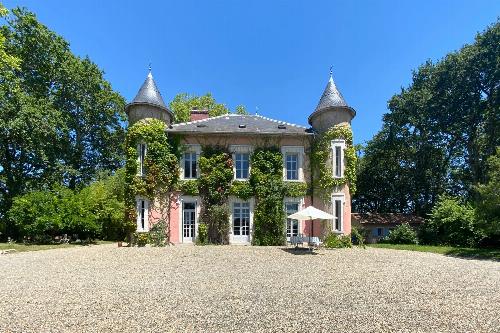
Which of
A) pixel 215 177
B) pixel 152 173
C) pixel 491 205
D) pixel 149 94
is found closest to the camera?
pixel 491 205

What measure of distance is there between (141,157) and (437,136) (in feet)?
93.9

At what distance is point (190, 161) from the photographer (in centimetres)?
2062

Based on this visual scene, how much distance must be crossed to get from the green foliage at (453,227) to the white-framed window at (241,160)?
49.5 ft

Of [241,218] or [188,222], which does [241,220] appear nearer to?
[241,218]

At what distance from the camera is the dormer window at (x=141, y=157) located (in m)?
19.8

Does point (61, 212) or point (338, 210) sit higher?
point (338, 210)

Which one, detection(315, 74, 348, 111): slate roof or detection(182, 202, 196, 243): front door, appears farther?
detection(315, 74, 348, 111): slate roof

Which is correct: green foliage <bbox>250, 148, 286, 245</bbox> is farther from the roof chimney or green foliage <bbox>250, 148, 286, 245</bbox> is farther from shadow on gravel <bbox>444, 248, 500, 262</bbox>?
shadow on gravel <bbox>444, 248, 500, 262</bbox>

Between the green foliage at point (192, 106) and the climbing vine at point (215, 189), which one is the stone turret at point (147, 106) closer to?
the climbing vine at point (215, 189)

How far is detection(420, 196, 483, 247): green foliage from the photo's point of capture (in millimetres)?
22828

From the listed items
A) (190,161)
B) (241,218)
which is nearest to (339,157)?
(241,218)

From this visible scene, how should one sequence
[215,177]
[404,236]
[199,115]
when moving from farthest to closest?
[404,236], [199,115], [215,177]

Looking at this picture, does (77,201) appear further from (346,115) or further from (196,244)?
(346,115)

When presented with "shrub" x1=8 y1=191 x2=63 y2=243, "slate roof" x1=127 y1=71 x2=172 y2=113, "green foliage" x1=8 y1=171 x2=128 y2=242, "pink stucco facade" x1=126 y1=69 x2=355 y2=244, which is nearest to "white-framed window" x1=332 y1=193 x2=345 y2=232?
"pink stucco facade" x1=126 y1=69 x2=355 y2=244
